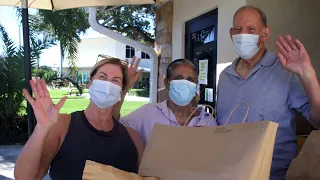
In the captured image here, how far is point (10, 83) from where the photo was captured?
30.8 feet

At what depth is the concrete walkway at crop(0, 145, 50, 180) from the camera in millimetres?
6051

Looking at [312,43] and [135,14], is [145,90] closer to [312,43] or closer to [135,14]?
[135,14]

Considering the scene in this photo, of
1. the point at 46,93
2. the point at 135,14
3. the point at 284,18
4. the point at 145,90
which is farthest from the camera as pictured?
the point at 145,90

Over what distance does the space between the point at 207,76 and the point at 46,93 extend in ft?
11.1

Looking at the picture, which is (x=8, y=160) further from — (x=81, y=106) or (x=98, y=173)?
(x=81, y=106)

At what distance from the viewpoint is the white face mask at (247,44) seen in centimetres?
195

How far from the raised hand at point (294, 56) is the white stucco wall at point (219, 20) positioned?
189cm

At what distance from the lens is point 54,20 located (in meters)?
10.6

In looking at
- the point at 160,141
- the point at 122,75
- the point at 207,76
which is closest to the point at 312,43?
the point at 207,76

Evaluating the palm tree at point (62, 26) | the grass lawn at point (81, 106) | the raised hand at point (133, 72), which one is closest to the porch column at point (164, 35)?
the raised hand at point (133, 72)

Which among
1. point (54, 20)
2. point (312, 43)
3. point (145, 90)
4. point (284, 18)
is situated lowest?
point (145, 90)

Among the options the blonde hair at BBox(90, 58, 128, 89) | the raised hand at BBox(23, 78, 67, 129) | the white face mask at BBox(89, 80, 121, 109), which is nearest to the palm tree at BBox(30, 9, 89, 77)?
the blonde hair at BBox(90, 58, 128, 89)

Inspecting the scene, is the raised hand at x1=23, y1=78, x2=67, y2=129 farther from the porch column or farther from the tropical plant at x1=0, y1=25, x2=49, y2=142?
the tropical plant at x1=0, y1=25, x2=49, y2=142

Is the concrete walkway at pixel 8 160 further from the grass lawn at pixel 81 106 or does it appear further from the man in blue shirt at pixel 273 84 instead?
the man in blue shirt at pixel 273 84
